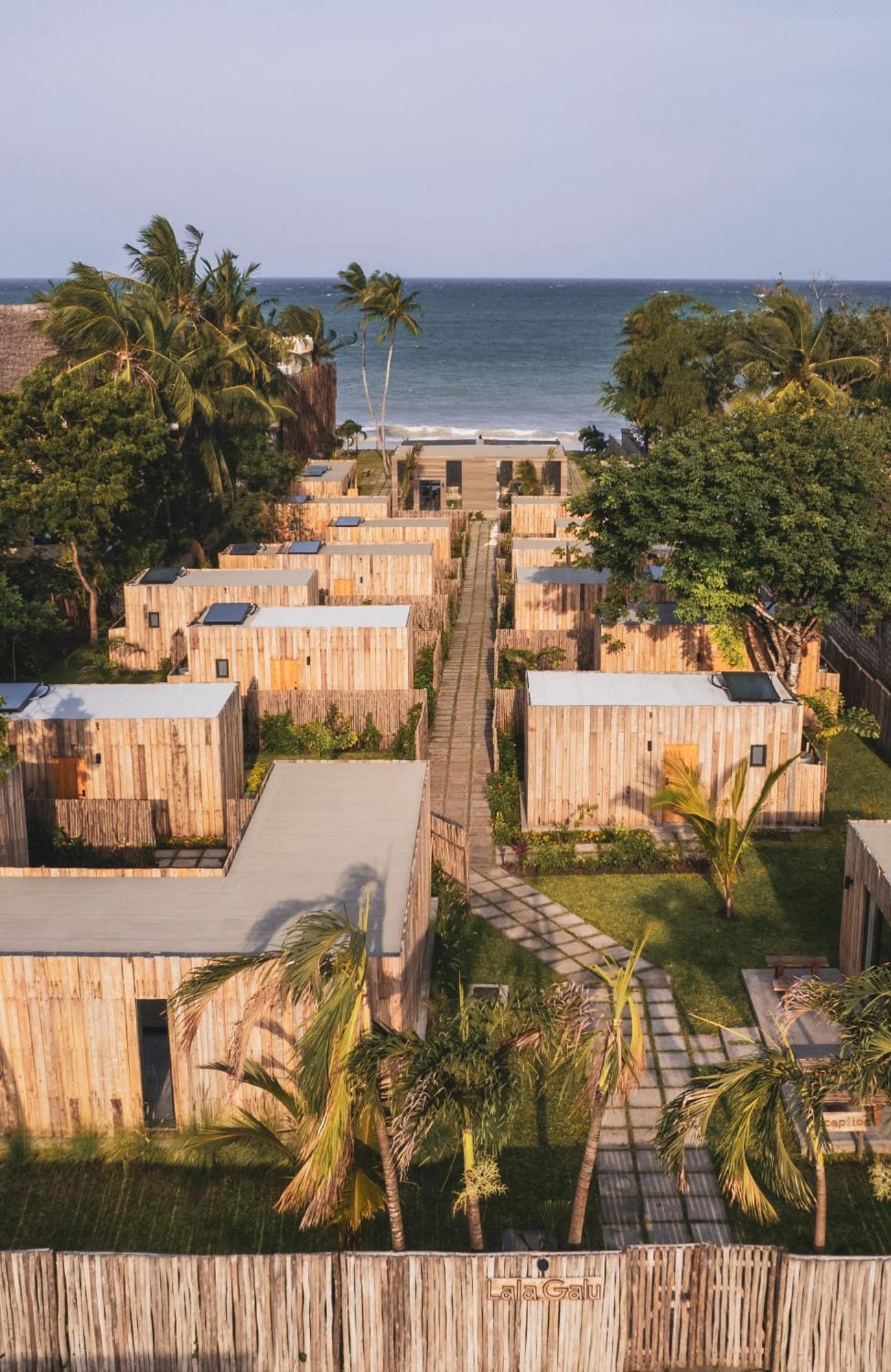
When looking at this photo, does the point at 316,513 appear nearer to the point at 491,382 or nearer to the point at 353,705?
the point at 353,705

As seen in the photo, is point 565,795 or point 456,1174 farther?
point 565,795

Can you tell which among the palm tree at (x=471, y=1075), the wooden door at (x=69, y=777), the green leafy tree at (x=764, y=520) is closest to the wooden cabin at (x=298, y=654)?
the green leafy tree at (x=764, y=520)

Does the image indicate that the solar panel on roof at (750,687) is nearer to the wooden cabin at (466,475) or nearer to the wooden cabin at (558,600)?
the wooden cabin at (558,600)

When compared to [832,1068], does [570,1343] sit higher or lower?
lower

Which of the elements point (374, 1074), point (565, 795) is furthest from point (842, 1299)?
point (565, 795)

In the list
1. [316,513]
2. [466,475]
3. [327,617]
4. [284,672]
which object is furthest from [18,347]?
[284,672]

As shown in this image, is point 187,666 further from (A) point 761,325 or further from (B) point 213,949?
(A) point 761,325
